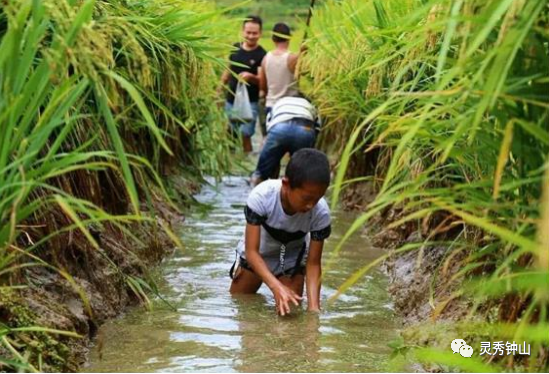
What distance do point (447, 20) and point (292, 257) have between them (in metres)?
2.95

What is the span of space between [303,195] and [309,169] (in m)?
0.17

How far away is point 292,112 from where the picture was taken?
8414mm

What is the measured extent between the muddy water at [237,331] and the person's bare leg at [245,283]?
66 mm

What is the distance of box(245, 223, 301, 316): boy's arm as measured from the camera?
4688 millimetres

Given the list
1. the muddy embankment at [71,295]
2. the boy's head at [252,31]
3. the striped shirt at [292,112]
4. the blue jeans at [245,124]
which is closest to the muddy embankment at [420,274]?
the muddy embankment at [71,295]

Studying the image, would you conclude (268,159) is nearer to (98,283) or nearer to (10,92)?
(98,283)

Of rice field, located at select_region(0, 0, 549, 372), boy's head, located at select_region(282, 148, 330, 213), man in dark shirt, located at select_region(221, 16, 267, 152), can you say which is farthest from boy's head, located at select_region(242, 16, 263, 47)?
boy's head, located at select_region(282, 148, 330, 213)

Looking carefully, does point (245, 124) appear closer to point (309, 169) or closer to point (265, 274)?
point (265, 274)

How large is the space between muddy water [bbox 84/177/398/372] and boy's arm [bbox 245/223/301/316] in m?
0.09

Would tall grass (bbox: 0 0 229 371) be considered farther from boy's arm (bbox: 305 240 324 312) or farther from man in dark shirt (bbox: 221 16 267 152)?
man in dark shirt (bbox: 221 16 267 152)

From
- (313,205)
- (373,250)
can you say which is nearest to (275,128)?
(373,250)

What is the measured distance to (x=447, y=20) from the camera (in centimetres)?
262

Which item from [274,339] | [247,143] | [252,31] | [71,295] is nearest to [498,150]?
[274,339]

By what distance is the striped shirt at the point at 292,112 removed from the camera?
841cm
